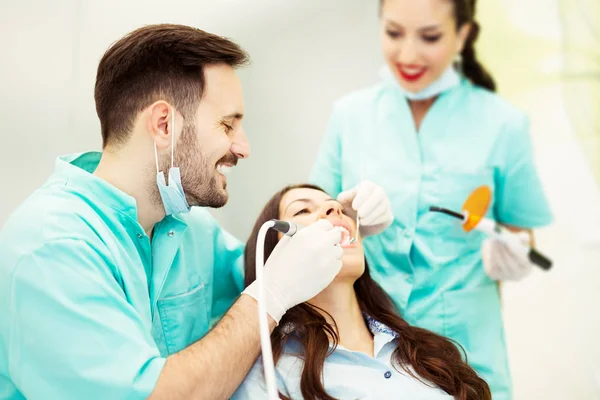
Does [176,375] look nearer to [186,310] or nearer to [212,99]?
[186,310]

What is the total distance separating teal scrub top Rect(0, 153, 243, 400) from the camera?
1142 mm

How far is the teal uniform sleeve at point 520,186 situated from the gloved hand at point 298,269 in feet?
2.48

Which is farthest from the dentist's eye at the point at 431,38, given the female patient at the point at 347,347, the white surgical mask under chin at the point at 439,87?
the female patient at the point at 347,347

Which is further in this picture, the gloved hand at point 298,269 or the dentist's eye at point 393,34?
the dentist's eye at point 393,34

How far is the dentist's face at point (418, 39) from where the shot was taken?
189cm

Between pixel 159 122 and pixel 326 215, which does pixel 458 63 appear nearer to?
pixel 326 215

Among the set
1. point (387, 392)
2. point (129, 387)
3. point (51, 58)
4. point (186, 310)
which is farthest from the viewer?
point (51, 58)

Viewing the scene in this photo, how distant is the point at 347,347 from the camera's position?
1.60 m

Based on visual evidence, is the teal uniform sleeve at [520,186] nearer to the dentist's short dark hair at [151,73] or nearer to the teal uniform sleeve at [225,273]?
the teal uniform sleeve at [225,273]

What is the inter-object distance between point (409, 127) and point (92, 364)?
4.00 feet

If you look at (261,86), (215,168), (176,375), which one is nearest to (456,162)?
(261,86)

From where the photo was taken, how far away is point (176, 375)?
1183 millimetres

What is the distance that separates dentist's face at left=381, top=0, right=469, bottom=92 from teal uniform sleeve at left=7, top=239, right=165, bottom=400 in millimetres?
1193

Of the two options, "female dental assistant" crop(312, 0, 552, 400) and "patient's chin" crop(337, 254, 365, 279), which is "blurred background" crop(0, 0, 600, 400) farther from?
"patient's chin" crop(337, 254, 365, 279)
